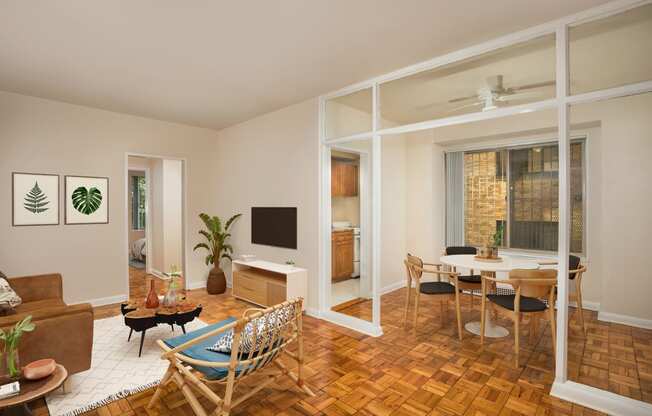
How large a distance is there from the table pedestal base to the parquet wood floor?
119 mm

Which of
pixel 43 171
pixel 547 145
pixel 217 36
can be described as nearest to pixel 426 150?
pixel 547 145

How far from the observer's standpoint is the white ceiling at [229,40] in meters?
2.41

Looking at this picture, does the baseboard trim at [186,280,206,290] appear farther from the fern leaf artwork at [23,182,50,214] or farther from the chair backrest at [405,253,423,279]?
the chair backrest at [405,253,423,279]

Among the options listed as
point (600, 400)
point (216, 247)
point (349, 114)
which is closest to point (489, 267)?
point (600, 400)

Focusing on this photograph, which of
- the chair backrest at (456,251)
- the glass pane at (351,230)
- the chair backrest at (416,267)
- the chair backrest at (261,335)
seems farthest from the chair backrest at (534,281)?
the chair backrest at (261,335)

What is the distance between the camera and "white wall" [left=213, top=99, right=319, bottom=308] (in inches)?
176

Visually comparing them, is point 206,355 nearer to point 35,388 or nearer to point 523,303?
point 35,388

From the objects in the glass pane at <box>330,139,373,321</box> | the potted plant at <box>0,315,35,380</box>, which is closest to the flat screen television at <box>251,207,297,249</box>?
the glass pane at <box>330,139,373,321</box>

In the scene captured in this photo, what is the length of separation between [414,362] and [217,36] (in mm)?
3369

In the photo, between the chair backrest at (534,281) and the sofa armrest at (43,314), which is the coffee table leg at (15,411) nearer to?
the sofa armrest at (43,314)

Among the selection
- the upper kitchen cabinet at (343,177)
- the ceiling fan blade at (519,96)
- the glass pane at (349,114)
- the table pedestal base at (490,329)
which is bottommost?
the table pedestal base at (490,329)

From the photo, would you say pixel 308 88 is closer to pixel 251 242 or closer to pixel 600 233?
pixel 251 242

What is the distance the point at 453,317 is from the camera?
426 centimetres

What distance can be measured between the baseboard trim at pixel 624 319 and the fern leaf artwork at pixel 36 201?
7208mm
